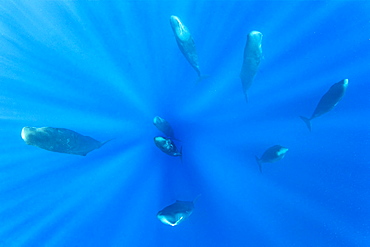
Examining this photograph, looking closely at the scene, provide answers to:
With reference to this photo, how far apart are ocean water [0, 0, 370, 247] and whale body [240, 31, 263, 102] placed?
3.88 ft

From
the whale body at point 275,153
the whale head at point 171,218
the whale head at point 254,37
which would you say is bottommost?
the whale head at point 171,218

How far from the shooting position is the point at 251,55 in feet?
11.1

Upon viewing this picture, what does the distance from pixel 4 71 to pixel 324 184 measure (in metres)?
5.53

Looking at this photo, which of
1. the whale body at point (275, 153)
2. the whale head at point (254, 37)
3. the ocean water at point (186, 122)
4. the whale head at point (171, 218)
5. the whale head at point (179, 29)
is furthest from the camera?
the ocean water at point (186, 122)

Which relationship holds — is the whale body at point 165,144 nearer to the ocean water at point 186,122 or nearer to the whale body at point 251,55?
the whale body at point 251,55

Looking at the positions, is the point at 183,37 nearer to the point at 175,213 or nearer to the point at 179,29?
the point at 179,29

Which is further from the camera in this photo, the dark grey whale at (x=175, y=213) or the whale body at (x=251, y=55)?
the whale body at (x=251, y=55)

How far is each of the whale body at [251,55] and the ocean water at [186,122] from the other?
118 cm

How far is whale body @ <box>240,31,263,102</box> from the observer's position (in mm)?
3248

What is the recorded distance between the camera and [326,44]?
464 centimetres

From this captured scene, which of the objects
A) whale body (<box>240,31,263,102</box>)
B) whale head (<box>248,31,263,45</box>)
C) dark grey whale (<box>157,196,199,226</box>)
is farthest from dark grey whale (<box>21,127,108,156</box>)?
whale head (<box>248,31,263,45</box>)

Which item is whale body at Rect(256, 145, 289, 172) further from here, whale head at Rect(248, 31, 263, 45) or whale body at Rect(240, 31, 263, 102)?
whale head at Rect(248, 31, 263, 45)

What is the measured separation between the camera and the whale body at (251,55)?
10.7ft

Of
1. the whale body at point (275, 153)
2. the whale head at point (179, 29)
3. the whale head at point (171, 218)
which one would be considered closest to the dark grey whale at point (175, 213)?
the whale head at point (171, 218)
